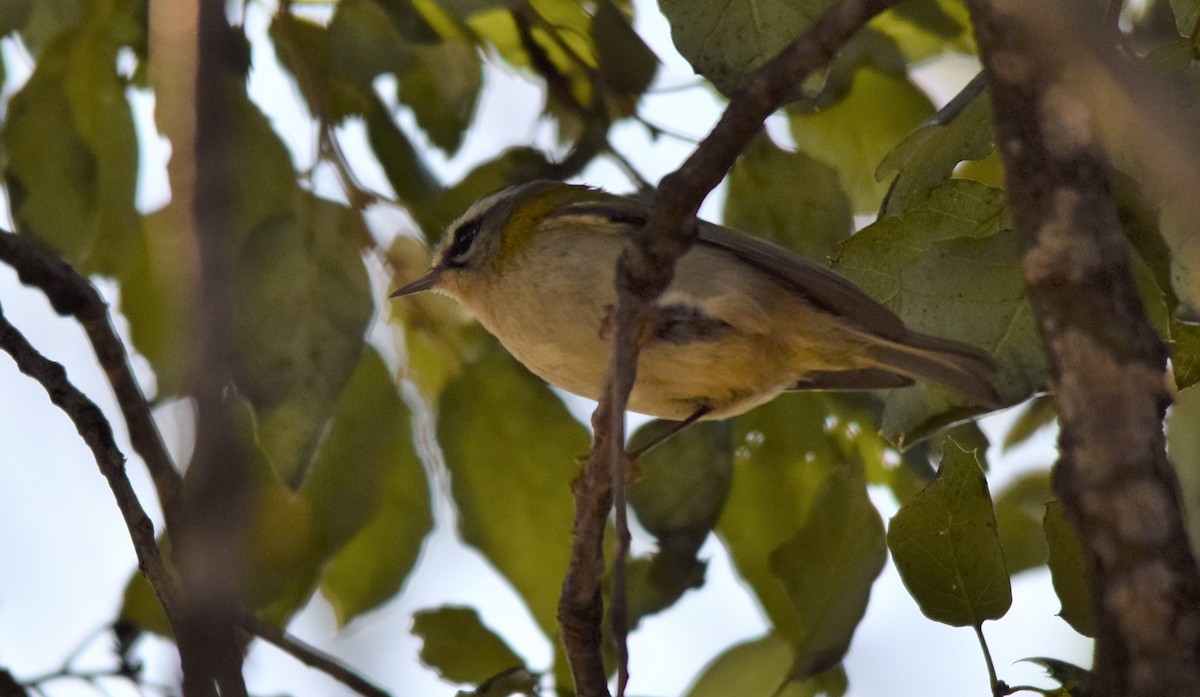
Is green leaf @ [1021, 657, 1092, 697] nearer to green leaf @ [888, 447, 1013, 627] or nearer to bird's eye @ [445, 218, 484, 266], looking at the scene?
green leaf @ [888, 447, 1013, 627]

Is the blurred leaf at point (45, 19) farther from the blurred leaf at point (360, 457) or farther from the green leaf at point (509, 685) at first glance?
the green leaf at point (509, 685)

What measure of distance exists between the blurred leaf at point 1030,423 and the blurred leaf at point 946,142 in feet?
2.71

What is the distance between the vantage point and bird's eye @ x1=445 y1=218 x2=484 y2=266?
2695mm

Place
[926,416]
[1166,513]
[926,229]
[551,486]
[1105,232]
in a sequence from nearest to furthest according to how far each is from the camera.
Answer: [1166,513] < [1105,232] < [926,229] < [926,416] < [551,486]

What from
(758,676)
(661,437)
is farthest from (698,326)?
(758,676)

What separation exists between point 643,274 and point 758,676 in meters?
0.80

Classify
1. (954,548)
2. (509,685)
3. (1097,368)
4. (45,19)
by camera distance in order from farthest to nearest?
(45,19), (509,685), (954,548), (1097,368)

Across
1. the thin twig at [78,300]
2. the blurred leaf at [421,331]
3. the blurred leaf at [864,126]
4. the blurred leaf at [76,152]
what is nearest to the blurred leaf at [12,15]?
the blurred leaf at [76,152]

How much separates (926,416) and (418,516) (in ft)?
3.21

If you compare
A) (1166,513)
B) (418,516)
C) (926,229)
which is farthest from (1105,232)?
(418,516)

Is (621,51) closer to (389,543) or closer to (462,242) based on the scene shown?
(462,242)

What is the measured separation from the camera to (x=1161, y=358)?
1.05 meters

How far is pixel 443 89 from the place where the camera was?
99.3 inches

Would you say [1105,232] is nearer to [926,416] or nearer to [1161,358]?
[1161,358]
